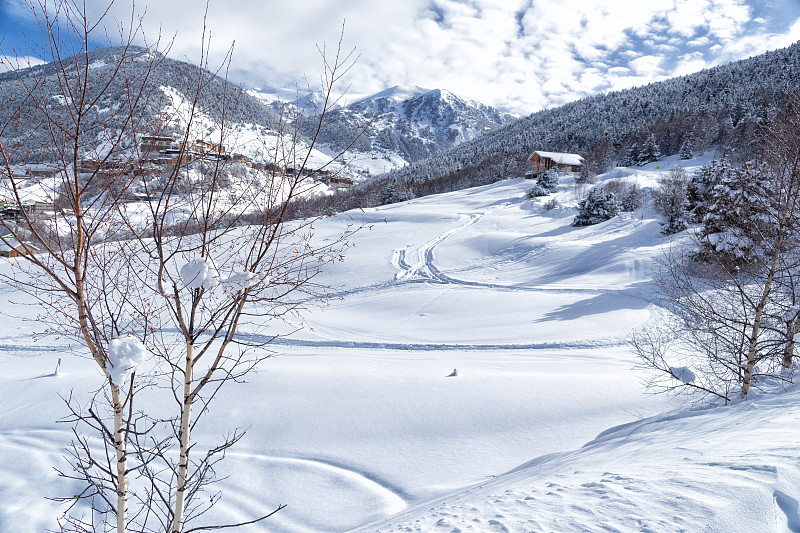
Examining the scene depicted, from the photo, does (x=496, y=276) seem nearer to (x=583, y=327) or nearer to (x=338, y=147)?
(x=583, y=327)

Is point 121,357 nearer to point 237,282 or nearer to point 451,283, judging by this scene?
point 237,282

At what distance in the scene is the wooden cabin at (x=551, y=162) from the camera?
59562 millimetres

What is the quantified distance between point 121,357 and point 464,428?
5771mm

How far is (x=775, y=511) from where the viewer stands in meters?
2.26

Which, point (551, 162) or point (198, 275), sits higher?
point (551, 162)

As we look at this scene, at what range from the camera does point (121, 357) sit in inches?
89.3

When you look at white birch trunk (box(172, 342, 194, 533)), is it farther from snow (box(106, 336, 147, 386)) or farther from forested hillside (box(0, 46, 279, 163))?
forested hillside (box(0, 46, 279, 163))

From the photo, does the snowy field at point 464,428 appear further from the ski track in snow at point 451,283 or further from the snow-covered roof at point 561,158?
the snow-covered roof at point 561,158

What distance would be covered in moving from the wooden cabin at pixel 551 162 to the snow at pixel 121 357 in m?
63.1

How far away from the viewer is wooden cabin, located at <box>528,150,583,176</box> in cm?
5956

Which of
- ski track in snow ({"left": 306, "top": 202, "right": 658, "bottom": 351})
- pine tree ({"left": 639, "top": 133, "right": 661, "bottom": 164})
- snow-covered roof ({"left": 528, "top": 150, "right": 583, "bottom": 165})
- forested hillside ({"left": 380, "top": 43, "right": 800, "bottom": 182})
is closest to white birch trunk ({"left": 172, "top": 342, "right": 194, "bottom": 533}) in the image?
ski track in snow ({"left": 306, "top": 202, "right": 658, "bottom": 351})

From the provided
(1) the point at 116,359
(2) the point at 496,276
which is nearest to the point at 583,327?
(2) the point at 496,276

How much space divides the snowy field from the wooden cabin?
46.4 metres

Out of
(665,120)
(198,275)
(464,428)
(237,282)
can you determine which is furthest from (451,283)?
(665,120)
